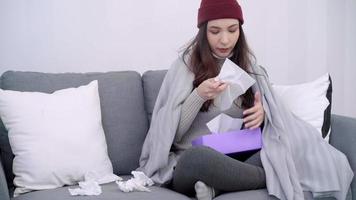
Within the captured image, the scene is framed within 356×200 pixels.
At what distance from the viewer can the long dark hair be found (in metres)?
1.71

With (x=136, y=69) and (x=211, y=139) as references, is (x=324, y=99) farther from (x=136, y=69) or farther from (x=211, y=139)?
(x=136, y=69)

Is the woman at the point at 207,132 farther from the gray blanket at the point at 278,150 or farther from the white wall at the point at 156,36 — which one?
the white wall at the point at 156,36

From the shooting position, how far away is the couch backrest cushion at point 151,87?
1.87 m

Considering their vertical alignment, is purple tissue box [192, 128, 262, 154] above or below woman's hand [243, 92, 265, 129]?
below

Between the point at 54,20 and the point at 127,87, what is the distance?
50 cm

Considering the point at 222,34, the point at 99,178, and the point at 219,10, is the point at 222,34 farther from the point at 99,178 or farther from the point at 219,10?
the point at 99,178

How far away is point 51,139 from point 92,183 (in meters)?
0.21

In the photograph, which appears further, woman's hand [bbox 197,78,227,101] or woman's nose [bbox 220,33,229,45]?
woman's nose [bbox 220,33,229,45]

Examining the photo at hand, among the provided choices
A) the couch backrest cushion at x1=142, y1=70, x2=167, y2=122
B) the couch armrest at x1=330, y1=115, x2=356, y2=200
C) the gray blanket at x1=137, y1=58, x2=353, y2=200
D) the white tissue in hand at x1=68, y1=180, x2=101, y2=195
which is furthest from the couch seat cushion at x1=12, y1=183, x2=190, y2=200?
the couch armrest at x1=330, y1=115, x2=356, y2=200

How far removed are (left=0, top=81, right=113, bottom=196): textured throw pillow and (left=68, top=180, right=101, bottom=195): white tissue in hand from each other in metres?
0.08

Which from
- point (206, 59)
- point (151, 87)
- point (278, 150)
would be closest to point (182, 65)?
point (206, 59)

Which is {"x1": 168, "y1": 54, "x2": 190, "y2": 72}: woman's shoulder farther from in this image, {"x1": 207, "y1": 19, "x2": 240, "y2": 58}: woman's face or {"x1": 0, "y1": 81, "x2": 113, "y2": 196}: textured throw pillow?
{"x1": 0, "y1": 81, "x2": 113, "y2": 196}: textured throw pillow

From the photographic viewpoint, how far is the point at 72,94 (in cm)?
163

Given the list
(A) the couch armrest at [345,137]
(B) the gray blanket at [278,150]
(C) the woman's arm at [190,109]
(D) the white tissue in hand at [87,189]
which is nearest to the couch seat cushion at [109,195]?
(D) the white tissue in hand at [87,189]
